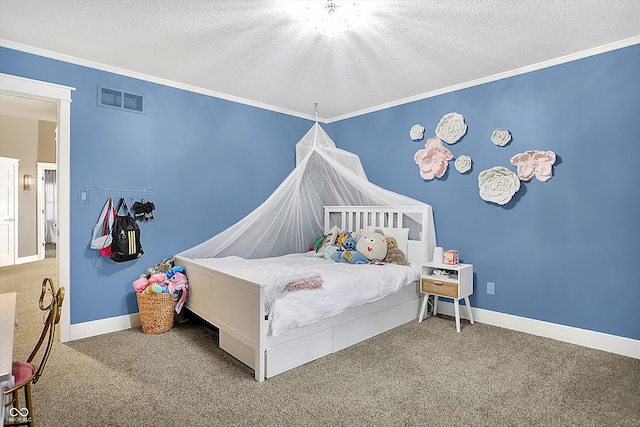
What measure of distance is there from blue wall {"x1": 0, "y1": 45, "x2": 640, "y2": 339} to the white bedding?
0.77m

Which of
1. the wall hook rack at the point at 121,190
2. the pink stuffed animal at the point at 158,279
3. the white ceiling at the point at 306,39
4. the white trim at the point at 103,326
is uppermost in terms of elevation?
the white ceiling at the point at 306,39

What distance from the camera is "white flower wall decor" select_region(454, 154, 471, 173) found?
3.93 metres

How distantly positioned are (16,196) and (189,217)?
543 cm

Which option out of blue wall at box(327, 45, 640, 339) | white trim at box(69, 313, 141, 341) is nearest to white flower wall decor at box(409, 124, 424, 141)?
Result: blue wall at box(327, 45, 640, 339)

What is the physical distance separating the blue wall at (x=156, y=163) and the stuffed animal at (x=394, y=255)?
1702 mm

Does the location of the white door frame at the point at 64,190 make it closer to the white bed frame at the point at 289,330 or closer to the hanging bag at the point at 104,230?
the hanging bag at the point at 104,230

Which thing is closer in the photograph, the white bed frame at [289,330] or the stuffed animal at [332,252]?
the white bed frame at [289,330]

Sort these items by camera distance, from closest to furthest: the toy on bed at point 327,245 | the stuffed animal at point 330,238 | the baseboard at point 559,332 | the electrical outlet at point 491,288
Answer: the baseboard at point 559,332 → the electrical outlet at point 491,288 → the toy on bed at point 327,245 → the stuffed animal at point 330,238

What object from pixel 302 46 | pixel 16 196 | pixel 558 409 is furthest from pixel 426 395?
pixel 16 196

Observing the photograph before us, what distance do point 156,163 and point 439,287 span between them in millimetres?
3094

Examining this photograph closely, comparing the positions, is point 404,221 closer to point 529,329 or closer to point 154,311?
point 529,329

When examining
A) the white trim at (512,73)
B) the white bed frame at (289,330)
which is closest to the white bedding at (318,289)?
the white bed frame at (289,330)

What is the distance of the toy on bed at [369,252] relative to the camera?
3.98 m

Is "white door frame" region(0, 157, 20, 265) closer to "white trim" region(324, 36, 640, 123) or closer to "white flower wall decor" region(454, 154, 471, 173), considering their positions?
"white trim" region(324, 36, 640, 123)
